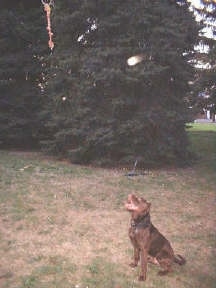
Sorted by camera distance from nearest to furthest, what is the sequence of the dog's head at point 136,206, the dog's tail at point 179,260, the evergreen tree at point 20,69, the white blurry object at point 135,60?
the dog's head at point 136,206, the dog's tail at point 179,260, the white blurry object at point 135,60, the evergreen tree at point 20,69

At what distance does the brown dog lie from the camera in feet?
16.4

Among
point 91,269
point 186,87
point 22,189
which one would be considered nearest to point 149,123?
point 186,87

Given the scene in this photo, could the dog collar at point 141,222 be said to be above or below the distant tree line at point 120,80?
below

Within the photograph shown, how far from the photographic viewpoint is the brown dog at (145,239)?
16.4ft

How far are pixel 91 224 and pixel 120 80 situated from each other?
18.7ft

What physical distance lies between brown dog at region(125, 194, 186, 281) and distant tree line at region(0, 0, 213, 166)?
6.88 metres

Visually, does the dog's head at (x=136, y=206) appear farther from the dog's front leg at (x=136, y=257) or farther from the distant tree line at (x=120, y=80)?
the distant tree line at (x=120, y=80)

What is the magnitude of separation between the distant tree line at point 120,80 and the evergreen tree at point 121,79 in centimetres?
3

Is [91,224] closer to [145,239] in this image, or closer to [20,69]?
[145,239]

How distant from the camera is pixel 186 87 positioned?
13586 millimetres

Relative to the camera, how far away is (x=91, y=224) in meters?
7.31

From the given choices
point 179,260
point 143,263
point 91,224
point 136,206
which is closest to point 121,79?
point 91,224

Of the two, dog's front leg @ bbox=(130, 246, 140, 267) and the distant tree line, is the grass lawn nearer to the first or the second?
dog's front leg @ bbox=(130, 246, 140, 267)

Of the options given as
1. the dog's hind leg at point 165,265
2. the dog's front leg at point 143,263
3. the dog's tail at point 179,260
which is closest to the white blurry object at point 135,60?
the dog's tail at point 179,260
